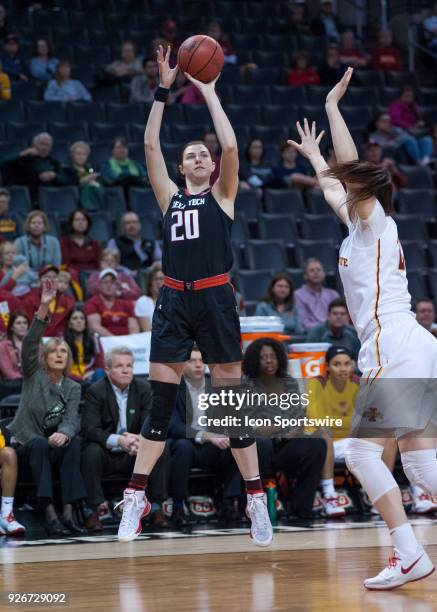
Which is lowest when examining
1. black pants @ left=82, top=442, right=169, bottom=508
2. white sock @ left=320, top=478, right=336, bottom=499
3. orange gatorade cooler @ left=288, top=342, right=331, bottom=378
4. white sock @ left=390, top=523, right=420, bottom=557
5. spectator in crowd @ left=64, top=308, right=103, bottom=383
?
white sock @ left=320, top=478, right=336, bottom=499

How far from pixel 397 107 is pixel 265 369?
757cm

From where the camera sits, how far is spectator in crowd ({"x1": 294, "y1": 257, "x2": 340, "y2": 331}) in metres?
10.8

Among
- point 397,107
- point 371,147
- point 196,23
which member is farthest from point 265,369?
point 196,23

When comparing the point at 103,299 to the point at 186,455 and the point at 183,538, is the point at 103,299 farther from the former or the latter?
the point at 183,538

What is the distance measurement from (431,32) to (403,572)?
13552 mm

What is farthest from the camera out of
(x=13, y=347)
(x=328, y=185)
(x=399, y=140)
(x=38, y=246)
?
(x=399, y=140)

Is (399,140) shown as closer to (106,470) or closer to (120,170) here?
(120,170)

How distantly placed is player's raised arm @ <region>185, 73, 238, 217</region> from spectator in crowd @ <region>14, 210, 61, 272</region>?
472 centimetres

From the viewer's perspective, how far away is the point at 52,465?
26.7 feet

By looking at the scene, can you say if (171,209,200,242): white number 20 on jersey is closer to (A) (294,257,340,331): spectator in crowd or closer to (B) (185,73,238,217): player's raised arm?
(B) (185,73,238,217): player's raised arm

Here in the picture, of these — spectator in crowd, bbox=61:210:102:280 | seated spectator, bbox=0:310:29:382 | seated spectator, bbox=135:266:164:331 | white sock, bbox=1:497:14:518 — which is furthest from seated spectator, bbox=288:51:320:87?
white sock, bbox=1:497:14:518

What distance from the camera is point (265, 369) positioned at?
A: 8602 millimetres

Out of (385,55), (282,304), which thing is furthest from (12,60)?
(385,55)

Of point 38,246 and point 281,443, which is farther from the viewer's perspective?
point 38,246
